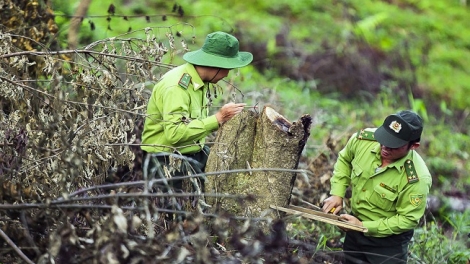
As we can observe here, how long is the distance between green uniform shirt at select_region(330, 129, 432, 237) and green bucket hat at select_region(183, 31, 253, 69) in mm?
1112

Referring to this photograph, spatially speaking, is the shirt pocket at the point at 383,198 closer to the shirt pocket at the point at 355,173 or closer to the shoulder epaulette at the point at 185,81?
the shirt pocket at the point at 355,173

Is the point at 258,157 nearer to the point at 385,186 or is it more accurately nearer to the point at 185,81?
the point at 185,81

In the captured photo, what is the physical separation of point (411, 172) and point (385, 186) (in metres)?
0.22

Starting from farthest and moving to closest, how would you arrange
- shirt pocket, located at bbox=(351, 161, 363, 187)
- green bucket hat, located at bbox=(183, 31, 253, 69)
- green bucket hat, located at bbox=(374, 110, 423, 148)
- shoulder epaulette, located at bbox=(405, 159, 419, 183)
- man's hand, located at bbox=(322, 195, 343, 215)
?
man's hand, located at bbox=(322, 195, 343, 215), shirt pocket, located at bbox=(351, 161, 363, 187), green bucket hat, located at bbox=(183, 31, 253, 69), shoulder epaulette, located at bbox=(405, 159, 419, 183), green bucket hat, located at bbox=(374, 110, 423, 148)

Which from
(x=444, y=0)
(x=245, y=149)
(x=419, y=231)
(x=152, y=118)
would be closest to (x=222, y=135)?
(x=245, y=149)

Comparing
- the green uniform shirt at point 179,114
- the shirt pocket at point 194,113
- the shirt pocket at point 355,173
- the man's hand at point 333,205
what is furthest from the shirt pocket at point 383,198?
the shirt pocket at point 194,113

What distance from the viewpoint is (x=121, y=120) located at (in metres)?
4.83

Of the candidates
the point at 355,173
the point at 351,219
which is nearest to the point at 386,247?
the point at 351,219

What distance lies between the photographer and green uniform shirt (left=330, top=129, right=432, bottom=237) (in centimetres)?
488

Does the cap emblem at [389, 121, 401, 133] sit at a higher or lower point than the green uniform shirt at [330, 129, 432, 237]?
higher

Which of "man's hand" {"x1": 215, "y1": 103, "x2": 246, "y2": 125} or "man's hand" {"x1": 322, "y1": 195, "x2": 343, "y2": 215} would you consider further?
"man's hand" {"x1": 322, "y1": 195, "x2": 343, "y2": 215}

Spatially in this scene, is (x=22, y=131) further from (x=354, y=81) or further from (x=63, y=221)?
(x=354, y=81)

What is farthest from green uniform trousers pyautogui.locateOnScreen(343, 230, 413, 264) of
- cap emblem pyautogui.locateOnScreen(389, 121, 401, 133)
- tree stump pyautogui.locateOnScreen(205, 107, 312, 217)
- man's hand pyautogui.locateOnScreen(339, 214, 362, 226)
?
cap emblem pyautogui.locateOnScreen(389, 121, 401, 133)

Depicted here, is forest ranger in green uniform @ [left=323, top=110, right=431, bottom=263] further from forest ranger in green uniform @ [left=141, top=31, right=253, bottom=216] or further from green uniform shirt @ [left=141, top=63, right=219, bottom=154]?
green uniform shirt @ [left=141, top=63, right=219, bottom=154]
